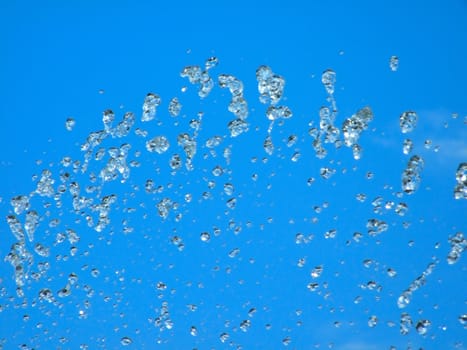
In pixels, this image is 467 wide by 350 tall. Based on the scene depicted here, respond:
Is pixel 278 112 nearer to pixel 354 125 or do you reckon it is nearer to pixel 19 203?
pixel 354 125

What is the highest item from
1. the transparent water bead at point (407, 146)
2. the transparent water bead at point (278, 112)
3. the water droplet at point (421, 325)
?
the transparent water bead at point (278, 112)

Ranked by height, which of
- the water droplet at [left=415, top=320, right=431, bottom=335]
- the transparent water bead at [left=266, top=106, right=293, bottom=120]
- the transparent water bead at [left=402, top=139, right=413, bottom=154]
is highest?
the transparent water bead at [left=266, top=106, right=293, bottom=120]

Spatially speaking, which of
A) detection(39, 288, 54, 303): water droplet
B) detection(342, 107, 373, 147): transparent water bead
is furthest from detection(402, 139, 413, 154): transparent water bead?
detection(39, 288, 54, 303): water droplet

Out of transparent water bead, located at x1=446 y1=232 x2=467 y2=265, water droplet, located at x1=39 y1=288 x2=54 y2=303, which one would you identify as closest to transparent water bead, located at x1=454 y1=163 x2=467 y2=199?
transparent water bead, located at x1=446 y1=232 x2=467 y2=265

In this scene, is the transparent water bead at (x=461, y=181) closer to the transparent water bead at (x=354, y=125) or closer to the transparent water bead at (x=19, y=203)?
the transparent water bead at (x=354, y=125)

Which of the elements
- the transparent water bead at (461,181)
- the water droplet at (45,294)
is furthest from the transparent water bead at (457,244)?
the water droplet at (45,294)

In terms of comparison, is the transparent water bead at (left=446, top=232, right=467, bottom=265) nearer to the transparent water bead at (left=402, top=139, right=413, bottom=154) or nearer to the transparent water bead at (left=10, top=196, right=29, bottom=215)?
the transparent water bead at (left=402, top=139, right=413, bottom=154)

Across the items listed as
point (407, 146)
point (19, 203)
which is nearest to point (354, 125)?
point (407, 146)

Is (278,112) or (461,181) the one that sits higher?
(278,112)

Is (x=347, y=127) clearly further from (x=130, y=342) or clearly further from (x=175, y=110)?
(x=130, y=342)

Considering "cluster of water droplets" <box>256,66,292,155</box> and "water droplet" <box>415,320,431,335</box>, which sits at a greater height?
"cluster of water droplets" <box>256,66,292,155</box>

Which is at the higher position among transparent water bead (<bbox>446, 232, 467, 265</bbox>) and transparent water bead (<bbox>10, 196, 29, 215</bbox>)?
transparent water bead (<bbox>10, 196, 29, 215</bbox>)

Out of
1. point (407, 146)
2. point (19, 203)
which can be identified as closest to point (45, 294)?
point (19, 203)
